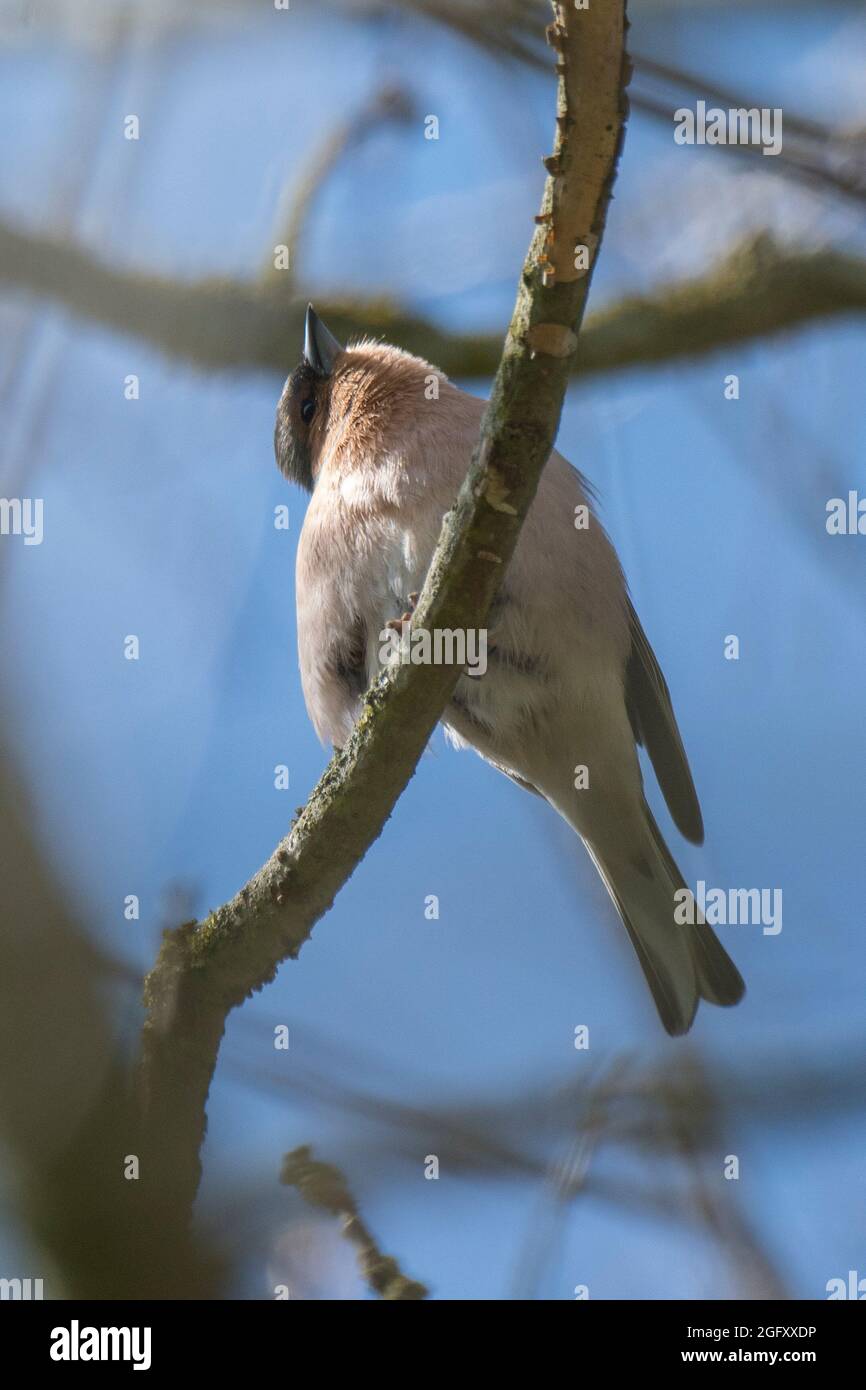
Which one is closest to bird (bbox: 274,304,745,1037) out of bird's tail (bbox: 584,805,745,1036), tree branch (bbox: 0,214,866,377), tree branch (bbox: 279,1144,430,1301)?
bird's tail (bbox: 584,805,745,1036)

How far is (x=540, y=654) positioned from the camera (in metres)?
4.46

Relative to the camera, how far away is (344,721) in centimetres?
476

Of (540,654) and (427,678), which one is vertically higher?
(540,654)

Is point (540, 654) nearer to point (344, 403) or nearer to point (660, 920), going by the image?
point (660, 920)

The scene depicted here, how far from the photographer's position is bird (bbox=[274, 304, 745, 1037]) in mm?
4426

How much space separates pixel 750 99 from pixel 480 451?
1.44 metres

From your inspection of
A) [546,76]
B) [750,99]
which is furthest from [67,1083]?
[546,76]

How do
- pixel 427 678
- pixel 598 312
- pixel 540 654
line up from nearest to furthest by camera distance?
pixel 427 678 < pixel 540 654 < pixel 598 312

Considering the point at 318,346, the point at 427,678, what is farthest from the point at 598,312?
the point at 427,678

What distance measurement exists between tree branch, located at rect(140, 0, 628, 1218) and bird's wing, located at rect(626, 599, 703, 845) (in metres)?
1.51

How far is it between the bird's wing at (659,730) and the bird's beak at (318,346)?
1.53 m

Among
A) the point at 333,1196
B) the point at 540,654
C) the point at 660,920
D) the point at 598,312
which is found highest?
the point at 598,312

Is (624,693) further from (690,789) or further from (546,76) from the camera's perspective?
(546,76)

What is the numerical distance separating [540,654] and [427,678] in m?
1.39
